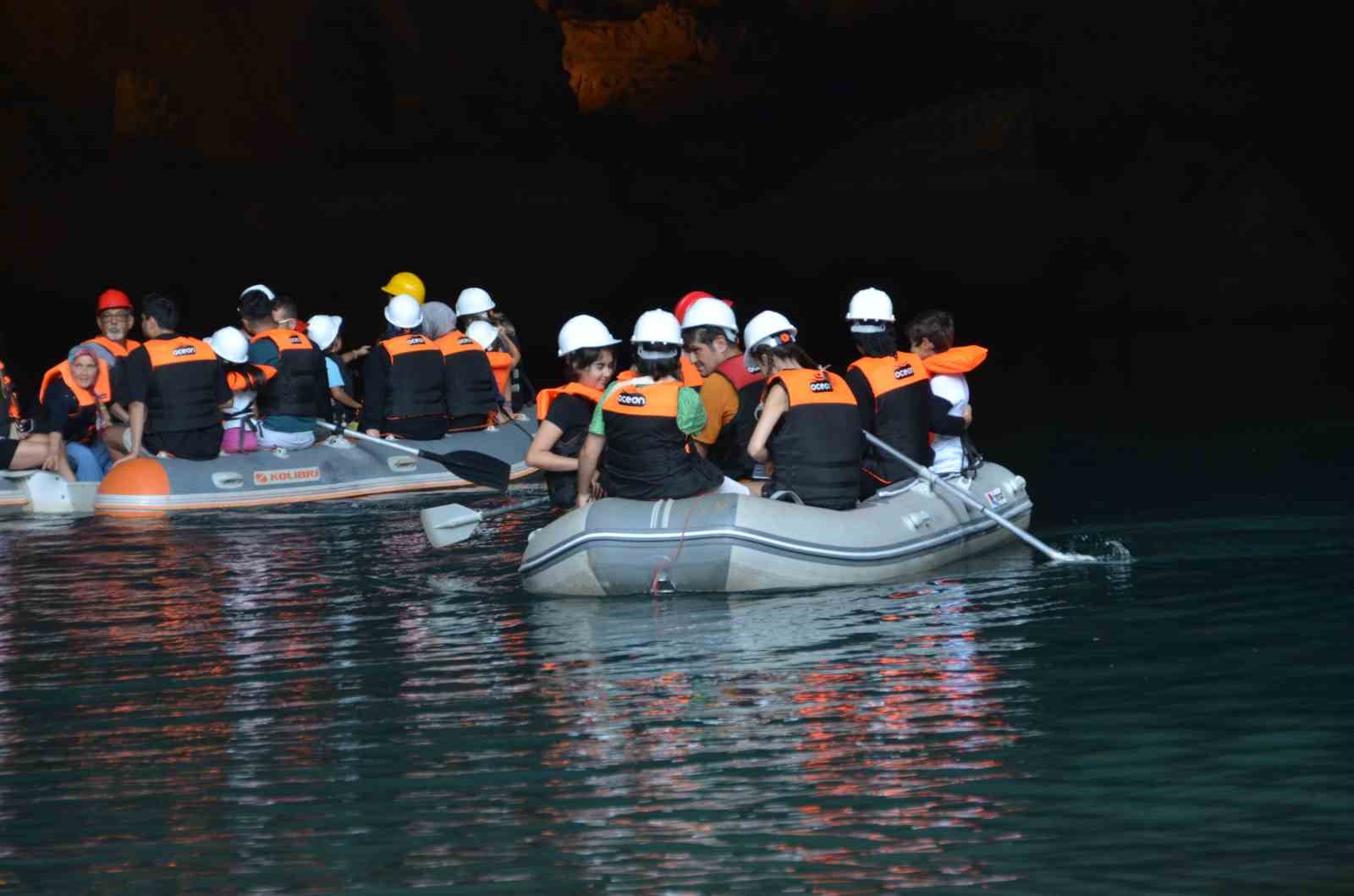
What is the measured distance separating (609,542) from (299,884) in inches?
147

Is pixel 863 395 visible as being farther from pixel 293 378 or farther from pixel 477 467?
pixel 293 378

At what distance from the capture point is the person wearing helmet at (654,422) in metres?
8.73

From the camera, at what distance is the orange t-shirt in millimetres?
9492

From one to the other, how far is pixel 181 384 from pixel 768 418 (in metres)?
5.29

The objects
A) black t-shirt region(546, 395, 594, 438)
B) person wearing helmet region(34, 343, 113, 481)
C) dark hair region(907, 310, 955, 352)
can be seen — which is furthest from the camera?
person wearing helmet region(34, 343, 113, 481)

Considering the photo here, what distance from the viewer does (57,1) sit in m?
28.8

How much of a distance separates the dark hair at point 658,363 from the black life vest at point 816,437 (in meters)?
0.47

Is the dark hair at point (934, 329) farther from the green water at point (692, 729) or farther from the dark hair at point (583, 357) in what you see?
the dark hair at point (583, 357)

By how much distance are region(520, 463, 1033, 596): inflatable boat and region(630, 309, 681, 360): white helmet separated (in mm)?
633

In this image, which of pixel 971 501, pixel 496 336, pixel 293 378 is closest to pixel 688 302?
pixel 971 501


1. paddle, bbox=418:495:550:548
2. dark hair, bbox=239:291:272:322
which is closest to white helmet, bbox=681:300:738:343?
paddle, bbox=418:495:550:548

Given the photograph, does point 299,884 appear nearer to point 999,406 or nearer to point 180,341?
point 180,341

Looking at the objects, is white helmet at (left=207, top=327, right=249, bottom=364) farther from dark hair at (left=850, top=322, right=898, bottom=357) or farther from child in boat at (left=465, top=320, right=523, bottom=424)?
dark hair at (left=850, top=322, right=898, bottom=357)

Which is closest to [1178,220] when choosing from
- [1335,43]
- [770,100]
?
[1335,43]
